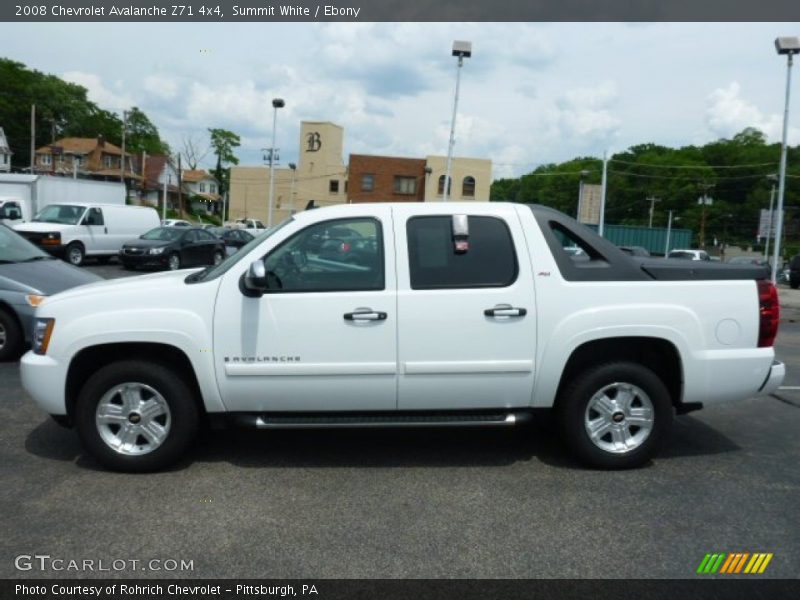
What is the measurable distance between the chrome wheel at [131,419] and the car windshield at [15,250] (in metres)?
5.03

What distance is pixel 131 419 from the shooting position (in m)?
4.68

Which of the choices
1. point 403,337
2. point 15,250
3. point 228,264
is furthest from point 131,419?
point 15,250

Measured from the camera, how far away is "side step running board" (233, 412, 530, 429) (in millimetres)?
4656

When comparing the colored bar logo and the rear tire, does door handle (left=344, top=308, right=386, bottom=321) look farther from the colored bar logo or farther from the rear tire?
the rear tire

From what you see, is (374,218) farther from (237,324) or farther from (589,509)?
(589,509)

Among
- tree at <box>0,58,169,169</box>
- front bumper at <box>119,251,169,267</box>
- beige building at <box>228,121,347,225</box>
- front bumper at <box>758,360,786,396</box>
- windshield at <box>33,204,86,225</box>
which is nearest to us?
front bumper at <box>758,360,786,396</box>

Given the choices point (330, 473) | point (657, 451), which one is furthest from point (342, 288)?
point (657, 451)

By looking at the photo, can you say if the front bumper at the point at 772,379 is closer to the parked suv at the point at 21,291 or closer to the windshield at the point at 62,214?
the parked suv at the point at 21,291

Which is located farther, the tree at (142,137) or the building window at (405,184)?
the tree at (142,137)

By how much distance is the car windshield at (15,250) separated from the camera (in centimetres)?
876

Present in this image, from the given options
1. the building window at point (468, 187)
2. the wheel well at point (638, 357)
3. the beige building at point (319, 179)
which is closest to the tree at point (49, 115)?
the beige building at point (319, 179)

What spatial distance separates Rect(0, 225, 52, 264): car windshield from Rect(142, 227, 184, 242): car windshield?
13780 mm

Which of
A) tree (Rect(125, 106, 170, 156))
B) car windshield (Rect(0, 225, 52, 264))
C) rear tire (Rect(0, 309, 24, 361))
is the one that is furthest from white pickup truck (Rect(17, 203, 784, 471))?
tree (Rect(125, 106, 170, 156))

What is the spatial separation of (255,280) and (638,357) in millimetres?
2785
